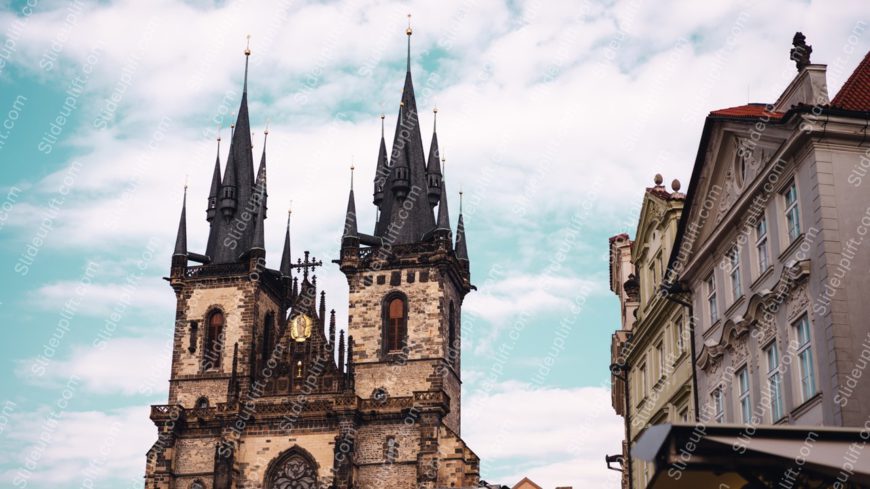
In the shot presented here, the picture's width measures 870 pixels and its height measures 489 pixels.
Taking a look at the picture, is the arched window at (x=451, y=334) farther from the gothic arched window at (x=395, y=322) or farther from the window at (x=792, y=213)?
the window at (x=792, y=213)

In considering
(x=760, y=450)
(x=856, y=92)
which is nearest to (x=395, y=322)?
(x=856, y=92)

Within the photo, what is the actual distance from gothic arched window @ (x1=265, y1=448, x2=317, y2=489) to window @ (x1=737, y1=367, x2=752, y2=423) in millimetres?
36466

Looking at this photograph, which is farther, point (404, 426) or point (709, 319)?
point (404, 426)

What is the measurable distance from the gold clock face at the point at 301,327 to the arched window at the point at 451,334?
6619mm

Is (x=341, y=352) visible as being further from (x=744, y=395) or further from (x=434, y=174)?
(x=744, y=395)

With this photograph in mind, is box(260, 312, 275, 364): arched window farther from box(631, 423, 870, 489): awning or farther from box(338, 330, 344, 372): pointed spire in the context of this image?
box(631, 423, 870, 489): awning

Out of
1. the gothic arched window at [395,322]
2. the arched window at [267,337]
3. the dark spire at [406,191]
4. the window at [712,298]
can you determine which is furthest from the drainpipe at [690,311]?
the arched window at [267,337]

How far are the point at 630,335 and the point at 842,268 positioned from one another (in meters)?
15.3

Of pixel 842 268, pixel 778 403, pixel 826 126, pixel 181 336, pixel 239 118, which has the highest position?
pixel 239 118

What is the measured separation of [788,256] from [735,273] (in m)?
2.85

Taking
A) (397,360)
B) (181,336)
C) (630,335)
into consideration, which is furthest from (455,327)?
(630,335)

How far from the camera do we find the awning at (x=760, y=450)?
1229 centimetres

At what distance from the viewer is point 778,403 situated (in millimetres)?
18734

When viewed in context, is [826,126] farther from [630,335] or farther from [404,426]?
[404,426]
